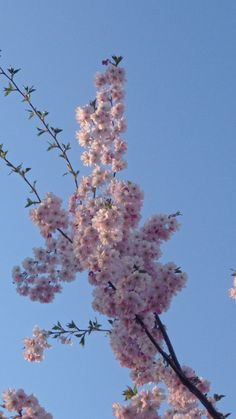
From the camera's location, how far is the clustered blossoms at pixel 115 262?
7.98m

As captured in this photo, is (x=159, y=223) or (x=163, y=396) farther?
(x=159, y=223)

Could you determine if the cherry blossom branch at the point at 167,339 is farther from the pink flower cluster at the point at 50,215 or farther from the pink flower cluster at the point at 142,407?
the pink flower cluster at the point at 50,215

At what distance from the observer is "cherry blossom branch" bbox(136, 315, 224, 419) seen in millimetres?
7000

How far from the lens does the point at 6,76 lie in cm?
1071

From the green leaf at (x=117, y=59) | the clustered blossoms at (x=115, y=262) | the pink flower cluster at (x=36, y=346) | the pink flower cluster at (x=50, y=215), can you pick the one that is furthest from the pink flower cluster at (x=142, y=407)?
the green leaf at (x=117, y=59)

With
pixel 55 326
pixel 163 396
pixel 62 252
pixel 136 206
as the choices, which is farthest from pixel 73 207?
pixel 163 396

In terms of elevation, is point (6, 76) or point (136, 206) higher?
point (6, 76)

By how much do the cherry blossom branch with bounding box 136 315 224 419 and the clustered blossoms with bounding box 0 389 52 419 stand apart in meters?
1.70

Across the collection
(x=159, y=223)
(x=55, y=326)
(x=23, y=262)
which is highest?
(x=23, y=262)

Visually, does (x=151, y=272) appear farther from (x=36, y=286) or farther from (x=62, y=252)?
(x=36, y=286)

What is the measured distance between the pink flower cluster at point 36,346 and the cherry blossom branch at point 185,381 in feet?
8.60

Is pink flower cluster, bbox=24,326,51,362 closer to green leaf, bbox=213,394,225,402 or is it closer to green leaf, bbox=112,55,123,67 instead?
green leaf, bbox=213,394,225,402

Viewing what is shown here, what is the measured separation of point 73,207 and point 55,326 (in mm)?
2069

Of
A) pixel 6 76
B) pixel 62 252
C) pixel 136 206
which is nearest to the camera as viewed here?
pixel 136 206
